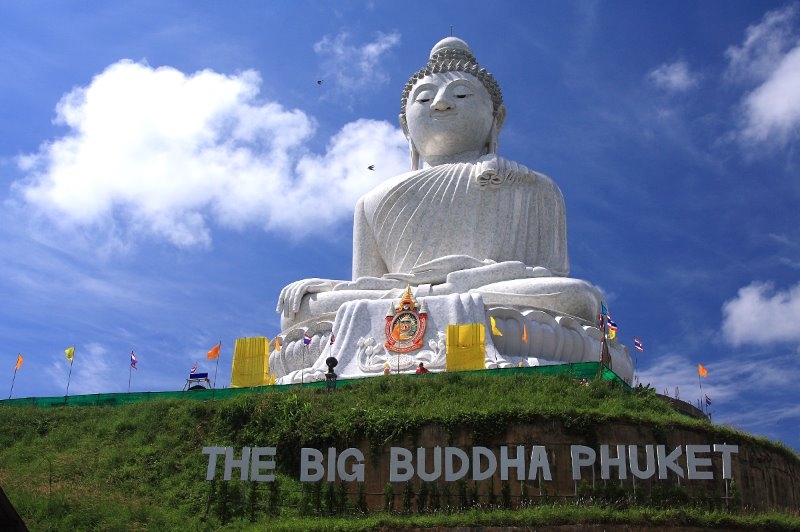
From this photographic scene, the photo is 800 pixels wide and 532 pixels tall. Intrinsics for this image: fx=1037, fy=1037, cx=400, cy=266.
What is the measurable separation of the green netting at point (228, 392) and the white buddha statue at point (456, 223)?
11.6 feet

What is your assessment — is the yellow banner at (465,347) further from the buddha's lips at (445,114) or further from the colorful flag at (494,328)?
the buddha's lips at (445,114)

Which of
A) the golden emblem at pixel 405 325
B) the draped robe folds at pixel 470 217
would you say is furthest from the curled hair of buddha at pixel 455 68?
the golden emblem at pixel 405 325

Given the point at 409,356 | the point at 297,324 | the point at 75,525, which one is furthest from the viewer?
the point at 297,324

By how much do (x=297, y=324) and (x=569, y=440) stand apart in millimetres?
8722

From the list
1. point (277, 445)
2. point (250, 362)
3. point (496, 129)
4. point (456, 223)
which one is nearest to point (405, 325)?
point (250, 362)

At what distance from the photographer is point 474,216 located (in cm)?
2261

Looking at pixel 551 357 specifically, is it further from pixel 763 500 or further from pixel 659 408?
pixel 763 500

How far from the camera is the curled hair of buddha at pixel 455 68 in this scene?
24578 millimetres

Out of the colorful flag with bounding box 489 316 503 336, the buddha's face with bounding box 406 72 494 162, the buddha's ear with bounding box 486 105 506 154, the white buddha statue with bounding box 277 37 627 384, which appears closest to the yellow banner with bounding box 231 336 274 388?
the white buddha statue with bounding box 277 37 627 384

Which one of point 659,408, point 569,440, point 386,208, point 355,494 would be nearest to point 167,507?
point 355,494

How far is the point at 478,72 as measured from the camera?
2458 cm

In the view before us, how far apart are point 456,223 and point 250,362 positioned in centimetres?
576

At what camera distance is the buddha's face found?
78.9ft

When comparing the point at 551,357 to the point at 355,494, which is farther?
the point at 551,357
